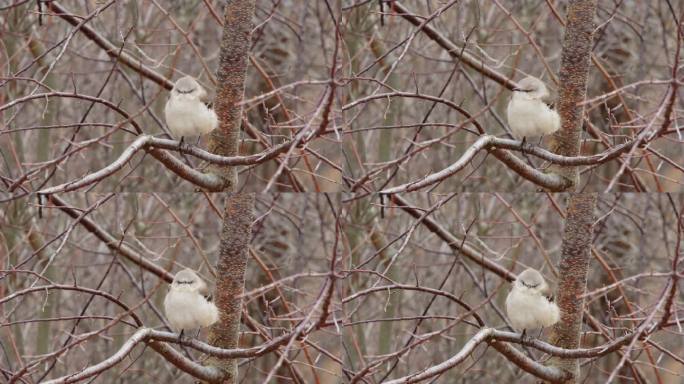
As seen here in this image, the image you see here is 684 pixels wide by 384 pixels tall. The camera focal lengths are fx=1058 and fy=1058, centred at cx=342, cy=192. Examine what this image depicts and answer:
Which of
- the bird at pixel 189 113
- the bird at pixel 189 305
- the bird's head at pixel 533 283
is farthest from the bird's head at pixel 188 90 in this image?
the bird's head at pixel 533 283

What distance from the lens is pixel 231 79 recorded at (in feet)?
16.1

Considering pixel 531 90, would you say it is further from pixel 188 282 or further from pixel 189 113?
pixel 188 282

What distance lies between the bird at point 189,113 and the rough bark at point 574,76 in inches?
64.0

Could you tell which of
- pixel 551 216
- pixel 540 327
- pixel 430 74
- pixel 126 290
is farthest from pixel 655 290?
pixel 126 290

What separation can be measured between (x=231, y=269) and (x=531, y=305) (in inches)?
55.2

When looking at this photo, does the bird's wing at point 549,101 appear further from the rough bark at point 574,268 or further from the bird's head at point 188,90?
the bird's head at point 188,90

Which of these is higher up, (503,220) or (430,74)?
(430,74)

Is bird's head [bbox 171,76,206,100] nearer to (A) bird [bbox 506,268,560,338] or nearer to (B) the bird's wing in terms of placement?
(B) the bird's wing

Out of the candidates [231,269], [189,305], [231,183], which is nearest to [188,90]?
[231,183]

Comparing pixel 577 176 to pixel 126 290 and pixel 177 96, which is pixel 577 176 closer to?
pixel 177 96

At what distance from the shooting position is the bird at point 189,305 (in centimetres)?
488

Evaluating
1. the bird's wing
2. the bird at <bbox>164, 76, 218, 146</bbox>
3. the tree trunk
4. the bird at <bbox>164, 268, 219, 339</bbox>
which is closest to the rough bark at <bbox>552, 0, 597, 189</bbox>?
the bird's wing

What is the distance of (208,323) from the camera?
16.1ft

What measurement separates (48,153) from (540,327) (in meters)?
2.74
